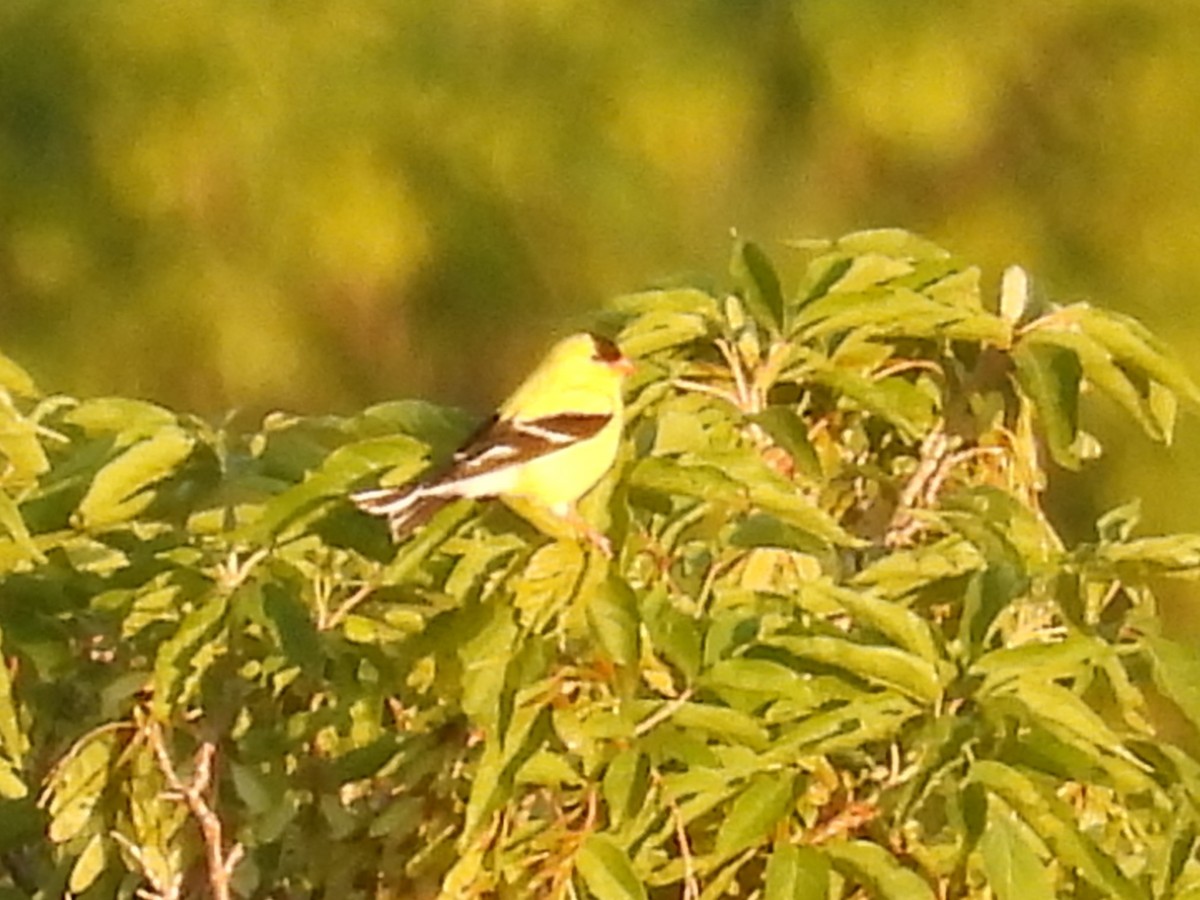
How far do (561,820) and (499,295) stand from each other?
122 centimetres

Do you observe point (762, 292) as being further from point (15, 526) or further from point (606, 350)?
point (15, 526)

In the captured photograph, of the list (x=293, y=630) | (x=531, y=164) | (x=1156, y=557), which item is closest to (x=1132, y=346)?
(x=1156, y=557)

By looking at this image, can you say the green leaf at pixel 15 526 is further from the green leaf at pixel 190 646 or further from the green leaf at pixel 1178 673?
the green leaf at pixel 1178 673

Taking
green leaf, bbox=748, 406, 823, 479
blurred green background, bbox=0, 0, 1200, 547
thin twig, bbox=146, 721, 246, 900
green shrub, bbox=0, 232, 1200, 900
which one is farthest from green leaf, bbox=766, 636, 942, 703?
blurred green background, bbox=0, 0, 1200, 547

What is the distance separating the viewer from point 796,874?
76cm

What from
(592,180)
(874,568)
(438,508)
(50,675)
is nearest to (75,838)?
(50,675)

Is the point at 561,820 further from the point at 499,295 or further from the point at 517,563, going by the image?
the point at 499,295

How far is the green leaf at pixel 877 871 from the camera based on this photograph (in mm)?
Answer: 772

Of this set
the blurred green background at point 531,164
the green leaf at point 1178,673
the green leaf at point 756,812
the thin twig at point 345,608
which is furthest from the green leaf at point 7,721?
the blurred green background at point 531,164

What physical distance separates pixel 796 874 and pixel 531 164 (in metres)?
1.26

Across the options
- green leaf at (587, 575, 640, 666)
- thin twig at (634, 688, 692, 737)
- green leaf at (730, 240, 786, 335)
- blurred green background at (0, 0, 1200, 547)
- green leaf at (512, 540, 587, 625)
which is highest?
green leaf at (730, 240, 786, 335)

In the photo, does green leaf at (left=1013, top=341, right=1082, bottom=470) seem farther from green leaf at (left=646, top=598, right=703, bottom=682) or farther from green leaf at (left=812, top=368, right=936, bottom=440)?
green leaf at (left=646, top=598, right=703, bottom=682)

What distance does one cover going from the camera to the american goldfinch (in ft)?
2.77

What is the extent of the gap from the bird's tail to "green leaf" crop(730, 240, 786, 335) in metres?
0.15
